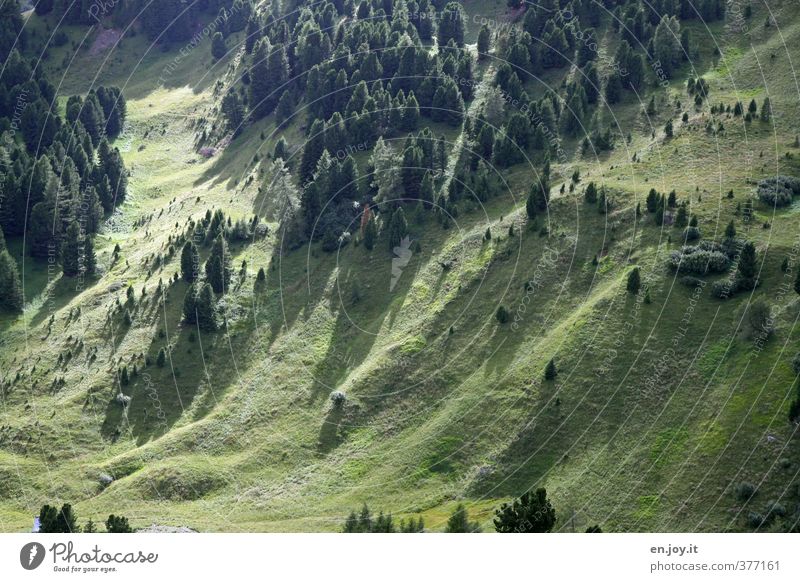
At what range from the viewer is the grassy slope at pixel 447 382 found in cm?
11550

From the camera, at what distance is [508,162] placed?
17938 centimetres

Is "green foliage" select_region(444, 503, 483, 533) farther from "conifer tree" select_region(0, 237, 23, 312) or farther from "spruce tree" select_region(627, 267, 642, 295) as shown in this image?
"conifer tree" select_region(0, 237, 23, 312)

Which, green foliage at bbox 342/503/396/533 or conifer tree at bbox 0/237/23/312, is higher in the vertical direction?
conifer tree at bbox 0/237/23/312

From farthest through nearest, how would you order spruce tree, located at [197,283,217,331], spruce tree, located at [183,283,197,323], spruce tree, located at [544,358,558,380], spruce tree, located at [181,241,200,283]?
spruce tree, located at [181,241,200,283], spruce tree, located at [183,283,197,323], spruce tree, located at [197,283,217,331], spruce tree, located at [544,358,558,380]

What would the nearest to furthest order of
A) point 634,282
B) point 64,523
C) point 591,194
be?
point 64,523 → point 634,282 → point 591,194

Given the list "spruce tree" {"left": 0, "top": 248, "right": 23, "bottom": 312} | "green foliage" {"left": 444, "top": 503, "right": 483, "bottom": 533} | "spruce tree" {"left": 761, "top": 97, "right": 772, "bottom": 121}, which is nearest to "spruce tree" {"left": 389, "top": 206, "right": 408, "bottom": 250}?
"spruce tree" {"left": 761, "top": 97, "right": 772, "bottom": 121}

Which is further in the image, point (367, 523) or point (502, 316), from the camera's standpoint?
point (502, 316)

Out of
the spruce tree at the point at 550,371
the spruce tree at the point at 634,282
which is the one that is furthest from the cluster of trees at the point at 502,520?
the spruce tree at the point at 634,282

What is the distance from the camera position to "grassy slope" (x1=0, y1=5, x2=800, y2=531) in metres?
116

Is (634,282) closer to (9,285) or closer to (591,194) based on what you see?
(591,194)

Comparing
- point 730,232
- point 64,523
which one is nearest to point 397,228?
point 730,232

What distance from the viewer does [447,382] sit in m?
136

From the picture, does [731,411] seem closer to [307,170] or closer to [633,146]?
[633,146]

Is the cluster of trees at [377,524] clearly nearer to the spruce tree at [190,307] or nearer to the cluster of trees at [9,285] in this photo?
the spruce tree at [190,307]
